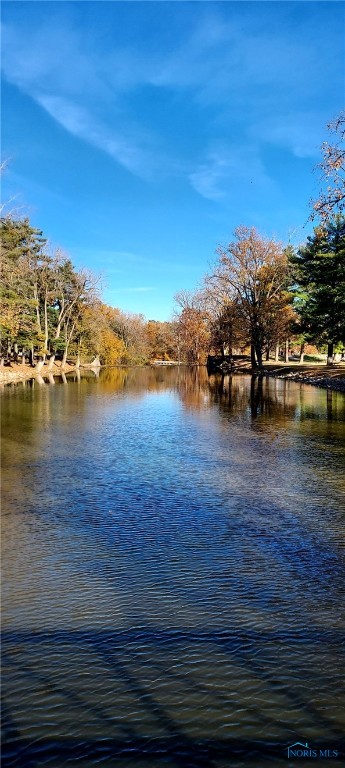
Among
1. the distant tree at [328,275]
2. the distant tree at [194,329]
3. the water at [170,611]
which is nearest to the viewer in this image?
the water at [170,611]

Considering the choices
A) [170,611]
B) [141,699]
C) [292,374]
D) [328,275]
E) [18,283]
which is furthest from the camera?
[292,374]

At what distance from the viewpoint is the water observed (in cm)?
395

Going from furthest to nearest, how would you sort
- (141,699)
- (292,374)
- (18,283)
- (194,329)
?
1. (194,329)
2. (292,374)
3. (18,283)
4. (141,699)

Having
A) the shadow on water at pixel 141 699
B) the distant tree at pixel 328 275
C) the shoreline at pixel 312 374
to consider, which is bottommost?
the shadow on water at pixel 141 699

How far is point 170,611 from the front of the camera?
5688 mm

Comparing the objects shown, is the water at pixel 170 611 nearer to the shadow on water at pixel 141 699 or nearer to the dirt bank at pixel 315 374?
the shadow on water at pixel 141 699

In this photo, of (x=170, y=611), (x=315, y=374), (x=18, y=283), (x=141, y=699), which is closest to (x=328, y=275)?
(x=315, y=374)

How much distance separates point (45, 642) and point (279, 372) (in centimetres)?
5403

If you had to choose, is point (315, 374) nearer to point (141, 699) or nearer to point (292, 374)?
point (292, 374)

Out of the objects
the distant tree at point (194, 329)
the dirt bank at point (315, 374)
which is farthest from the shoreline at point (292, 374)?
the distant tree at point (194, 329)

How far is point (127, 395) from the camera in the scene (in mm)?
33375

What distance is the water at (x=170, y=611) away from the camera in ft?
13.0

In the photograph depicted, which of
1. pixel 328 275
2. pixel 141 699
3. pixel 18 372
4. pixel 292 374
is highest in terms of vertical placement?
pixel 328 275

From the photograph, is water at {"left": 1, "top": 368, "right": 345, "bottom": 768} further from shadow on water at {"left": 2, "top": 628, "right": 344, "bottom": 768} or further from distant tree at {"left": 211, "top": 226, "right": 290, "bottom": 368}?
distant tree at {"left": 211, "top": 226, "right": 290, "bottom": 368}
